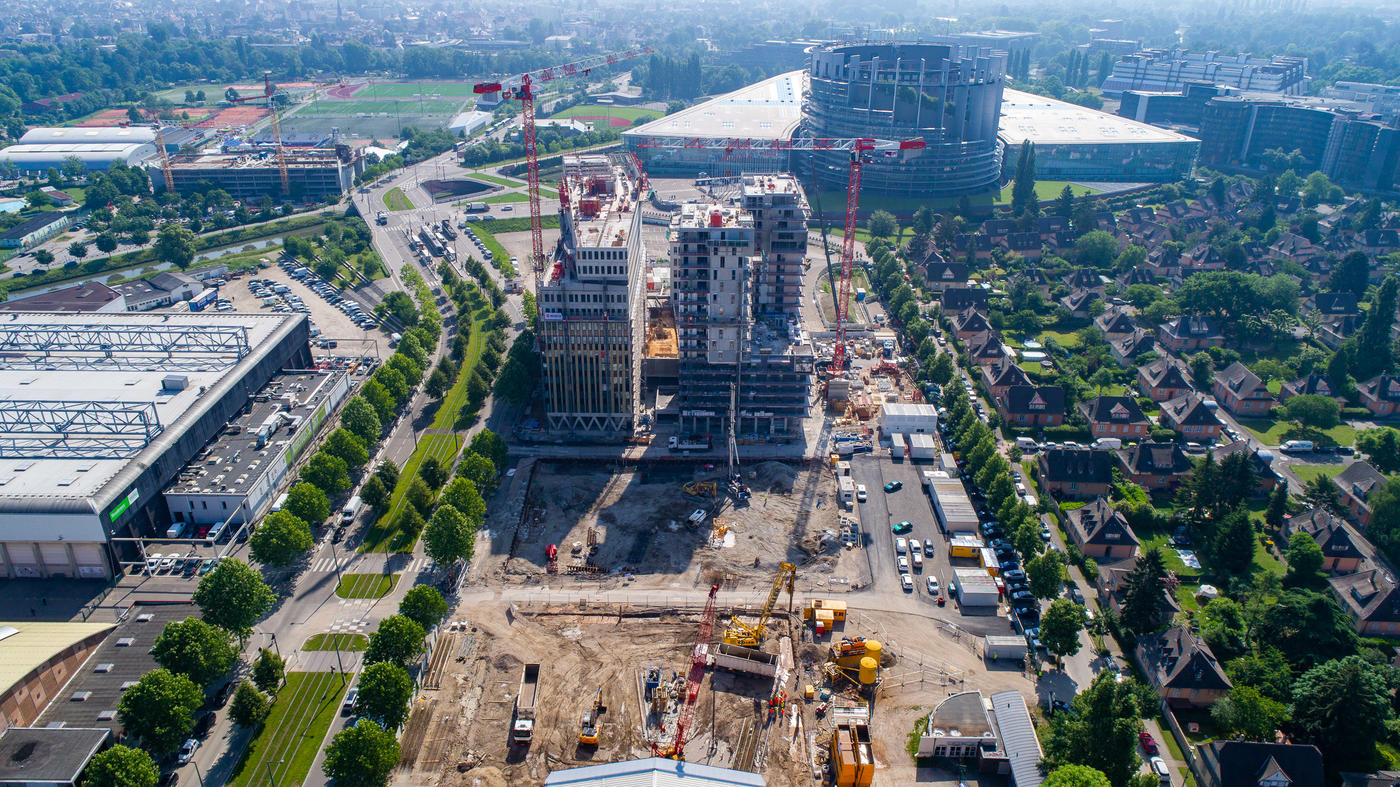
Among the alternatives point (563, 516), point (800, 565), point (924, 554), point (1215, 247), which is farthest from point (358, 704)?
point (1215, 247)

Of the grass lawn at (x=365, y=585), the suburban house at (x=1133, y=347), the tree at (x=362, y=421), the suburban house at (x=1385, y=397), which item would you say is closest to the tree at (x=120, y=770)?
the grass lawn at (x=365, y=585)

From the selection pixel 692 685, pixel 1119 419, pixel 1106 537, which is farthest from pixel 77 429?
pixel 1119 419

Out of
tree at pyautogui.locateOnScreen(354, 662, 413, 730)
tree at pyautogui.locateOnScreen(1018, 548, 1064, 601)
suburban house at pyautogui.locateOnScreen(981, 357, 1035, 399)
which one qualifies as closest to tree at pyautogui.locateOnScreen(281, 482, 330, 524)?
tree at pyautogui.locateOnScreen(354, 662, 413, 730)

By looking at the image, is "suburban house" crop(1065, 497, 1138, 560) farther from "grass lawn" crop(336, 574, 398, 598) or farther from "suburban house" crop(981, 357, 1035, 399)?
"grass lawn" crop(336, 574, 398, 598)

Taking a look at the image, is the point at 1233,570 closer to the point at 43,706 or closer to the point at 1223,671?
the point at 1223,671

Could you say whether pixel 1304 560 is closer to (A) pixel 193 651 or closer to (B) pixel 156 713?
(A) pixel 193 651
